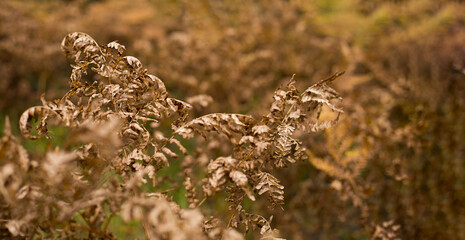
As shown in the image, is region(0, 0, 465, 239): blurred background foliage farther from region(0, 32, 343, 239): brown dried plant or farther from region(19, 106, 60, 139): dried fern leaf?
region(19, 106, 60, 139): dried fern leaf

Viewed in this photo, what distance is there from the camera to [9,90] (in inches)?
185

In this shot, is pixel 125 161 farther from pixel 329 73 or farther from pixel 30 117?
pixel 329 73

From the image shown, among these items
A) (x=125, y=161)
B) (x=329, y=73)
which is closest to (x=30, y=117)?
(x=125, y=161)

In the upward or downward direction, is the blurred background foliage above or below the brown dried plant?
above

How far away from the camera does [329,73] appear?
5.06 metres

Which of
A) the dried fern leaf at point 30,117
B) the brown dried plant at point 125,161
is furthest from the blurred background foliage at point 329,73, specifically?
the dried fern leaf at point 30,117

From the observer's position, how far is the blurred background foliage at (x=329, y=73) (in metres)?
2.52

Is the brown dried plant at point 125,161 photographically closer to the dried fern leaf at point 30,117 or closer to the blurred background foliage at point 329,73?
the dried fern leaf at point 30,117

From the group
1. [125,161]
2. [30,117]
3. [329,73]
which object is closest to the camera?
[30,117]

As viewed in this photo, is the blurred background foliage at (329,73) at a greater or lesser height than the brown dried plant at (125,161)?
greater

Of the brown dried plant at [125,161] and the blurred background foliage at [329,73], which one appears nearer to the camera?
the brown dried plant at [125,161]

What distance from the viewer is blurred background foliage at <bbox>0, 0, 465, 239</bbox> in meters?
2.52

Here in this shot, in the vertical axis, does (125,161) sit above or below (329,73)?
below

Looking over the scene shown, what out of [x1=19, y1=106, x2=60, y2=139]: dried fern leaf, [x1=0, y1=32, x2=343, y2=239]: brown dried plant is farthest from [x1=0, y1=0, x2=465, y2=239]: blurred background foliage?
[x1=19, y1=106, x2=60, y2=139]: dried fern leaf
